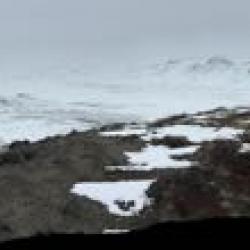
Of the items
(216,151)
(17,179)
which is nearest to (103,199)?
(17,179)

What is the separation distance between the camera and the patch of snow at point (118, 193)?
20969 mm

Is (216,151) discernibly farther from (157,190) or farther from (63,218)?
(63,218)

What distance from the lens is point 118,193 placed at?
2159 cm

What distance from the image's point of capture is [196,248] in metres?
20.7

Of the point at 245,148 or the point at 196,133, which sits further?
the point at 196,133

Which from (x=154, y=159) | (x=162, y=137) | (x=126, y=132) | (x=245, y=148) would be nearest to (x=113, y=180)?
(x=154, y=159)

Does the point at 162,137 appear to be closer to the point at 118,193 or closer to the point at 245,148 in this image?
the point at 245,148

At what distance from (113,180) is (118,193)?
97 centimetres

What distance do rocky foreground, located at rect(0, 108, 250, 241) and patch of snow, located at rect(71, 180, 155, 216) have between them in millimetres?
102

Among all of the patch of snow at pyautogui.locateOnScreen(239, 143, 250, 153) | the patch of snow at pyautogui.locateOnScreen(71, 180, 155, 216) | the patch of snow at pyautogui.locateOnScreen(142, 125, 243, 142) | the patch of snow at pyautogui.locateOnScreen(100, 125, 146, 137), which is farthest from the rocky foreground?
the patch of snow at pyautogui.locateOnScreen(100, 125, 146, 137)

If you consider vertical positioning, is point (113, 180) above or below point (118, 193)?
above

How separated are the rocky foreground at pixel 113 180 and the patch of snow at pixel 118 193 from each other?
0.10 metres

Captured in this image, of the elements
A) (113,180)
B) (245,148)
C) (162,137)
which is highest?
(162,137)

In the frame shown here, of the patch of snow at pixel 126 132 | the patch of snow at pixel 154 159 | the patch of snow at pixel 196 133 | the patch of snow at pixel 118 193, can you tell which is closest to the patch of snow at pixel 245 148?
the patch of snow at pixel 154 159
